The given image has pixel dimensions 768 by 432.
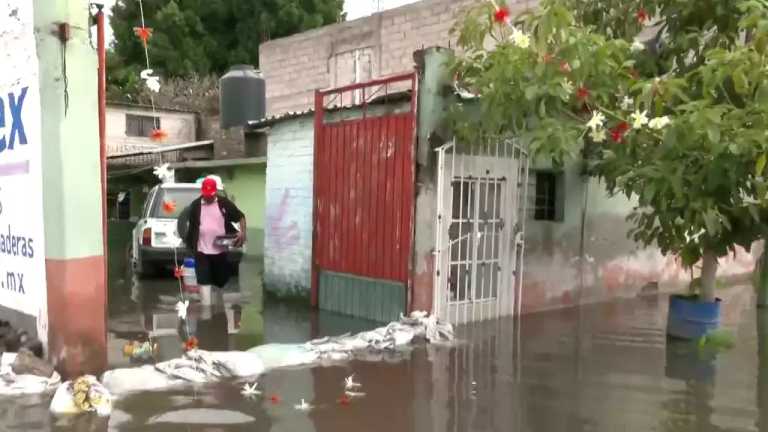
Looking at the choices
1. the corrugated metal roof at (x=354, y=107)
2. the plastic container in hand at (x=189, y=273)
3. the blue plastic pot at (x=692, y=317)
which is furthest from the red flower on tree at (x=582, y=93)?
the plastic container in hand at (x=189, y=273)

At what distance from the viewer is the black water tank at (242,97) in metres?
19.0

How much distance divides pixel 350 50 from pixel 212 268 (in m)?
10.1

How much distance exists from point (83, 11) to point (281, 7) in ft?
79.2

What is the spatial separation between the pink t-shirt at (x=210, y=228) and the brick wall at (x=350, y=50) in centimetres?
758

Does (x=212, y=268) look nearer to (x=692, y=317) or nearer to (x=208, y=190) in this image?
(x=208, y=190)

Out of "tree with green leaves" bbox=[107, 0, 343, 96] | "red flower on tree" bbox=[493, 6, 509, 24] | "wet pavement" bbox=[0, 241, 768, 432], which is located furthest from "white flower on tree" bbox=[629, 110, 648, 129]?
"tree with green leaves" bbox=[107, 0, 343, 96]

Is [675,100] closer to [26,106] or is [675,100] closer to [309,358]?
[309,358]

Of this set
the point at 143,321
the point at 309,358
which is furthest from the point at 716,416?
the point at 143,321

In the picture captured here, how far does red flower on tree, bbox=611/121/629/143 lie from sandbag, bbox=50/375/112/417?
4.51m

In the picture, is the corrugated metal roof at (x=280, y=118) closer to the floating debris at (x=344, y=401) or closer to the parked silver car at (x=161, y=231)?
the parked silver car at (x=161, y=231)

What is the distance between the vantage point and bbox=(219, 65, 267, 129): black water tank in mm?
19000

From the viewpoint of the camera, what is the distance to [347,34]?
59.6ft

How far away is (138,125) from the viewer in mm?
23391

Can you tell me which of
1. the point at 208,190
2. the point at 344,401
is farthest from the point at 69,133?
the point at 208,190
